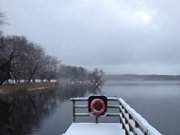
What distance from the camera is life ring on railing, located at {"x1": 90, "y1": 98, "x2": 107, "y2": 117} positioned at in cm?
1515

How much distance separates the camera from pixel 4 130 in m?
28.0

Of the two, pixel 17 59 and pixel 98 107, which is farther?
pixel 17 59

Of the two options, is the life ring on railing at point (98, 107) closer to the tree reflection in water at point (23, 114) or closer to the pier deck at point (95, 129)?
the pier deck at point (95, 129)

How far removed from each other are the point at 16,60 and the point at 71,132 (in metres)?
83.9

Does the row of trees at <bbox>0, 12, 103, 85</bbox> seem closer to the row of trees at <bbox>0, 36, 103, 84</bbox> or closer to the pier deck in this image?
the row of trees at <bbox>0, 36, 103, 84</bbox>

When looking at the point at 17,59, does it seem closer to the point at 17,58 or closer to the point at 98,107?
the point at 17,58

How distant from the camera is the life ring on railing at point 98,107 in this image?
15.1m

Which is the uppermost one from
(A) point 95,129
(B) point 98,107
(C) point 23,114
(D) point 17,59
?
(D) point 17,59

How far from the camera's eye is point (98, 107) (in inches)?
601

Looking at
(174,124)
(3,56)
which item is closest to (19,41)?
(3,56)

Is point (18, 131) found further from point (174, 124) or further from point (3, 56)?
point (3, 56)

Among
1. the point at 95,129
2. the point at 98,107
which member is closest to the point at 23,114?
the point at 98,107

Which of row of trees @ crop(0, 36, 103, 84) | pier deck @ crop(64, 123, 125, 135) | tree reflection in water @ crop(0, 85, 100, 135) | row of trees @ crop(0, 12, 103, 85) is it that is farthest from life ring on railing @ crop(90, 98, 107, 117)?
row of trees @ crop(0, 36, 103, 84)

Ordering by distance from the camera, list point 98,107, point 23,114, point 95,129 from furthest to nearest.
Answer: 1. point 23,114
2. point 98,107
3. point 95,129
